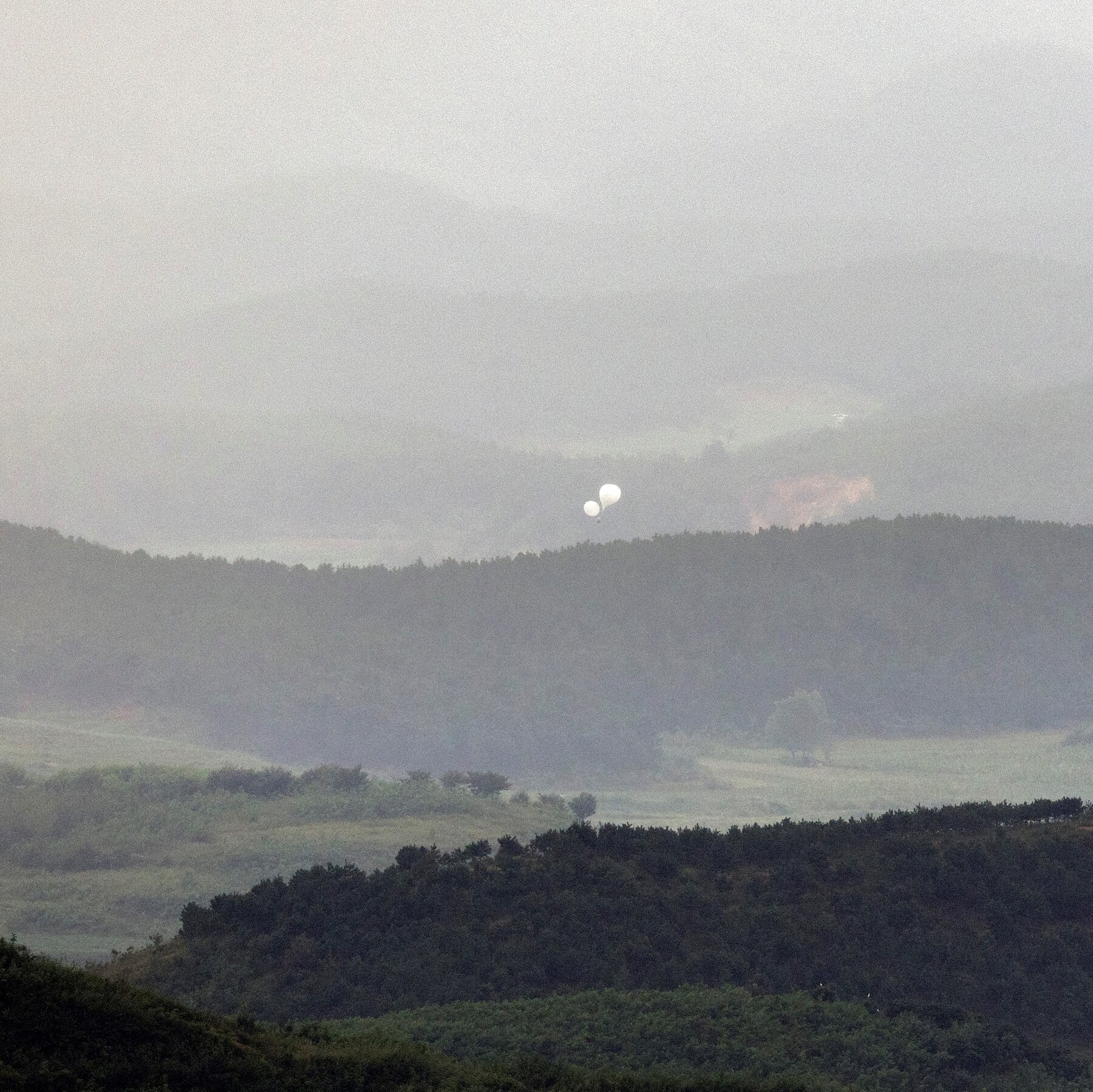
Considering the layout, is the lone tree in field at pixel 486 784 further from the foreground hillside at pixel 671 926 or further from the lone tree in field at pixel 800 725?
the foreground hillside at pixel 671 926

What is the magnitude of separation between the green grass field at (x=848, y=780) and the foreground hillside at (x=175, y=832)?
892 inches

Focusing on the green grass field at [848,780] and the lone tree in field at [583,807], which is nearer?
the lone tree in field at [583,807]

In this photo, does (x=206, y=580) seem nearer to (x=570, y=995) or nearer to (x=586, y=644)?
(x=586, y=644)

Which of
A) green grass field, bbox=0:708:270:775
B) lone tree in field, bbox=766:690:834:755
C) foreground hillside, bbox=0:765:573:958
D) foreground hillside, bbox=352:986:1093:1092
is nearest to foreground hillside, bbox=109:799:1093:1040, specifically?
foreground hillside, bbox=352:986:1093:1092

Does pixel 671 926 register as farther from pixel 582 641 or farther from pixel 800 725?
pixel 582 641

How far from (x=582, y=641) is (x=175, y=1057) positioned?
12644 cm

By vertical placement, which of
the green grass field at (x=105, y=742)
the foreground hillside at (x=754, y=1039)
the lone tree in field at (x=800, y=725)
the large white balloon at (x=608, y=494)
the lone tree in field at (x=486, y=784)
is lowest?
the foreground hillside at (x=754, y=1039)

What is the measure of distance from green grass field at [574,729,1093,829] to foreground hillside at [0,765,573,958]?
74.3 ft

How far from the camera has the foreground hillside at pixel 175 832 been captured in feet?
204

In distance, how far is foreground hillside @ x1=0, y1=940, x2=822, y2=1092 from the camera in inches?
665

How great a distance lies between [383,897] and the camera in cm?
3759

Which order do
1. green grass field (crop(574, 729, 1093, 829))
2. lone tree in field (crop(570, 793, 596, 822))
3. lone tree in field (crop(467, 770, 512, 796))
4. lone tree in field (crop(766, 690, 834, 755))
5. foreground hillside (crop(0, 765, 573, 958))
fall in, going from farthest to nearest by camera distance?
1. lone tree in field (crop(766, 690, 834, 755))
2. green grass field (crop(574, 729, 1093, 829))
3. lone tree in field (crop(467, 770, 512, 796))
4. lone tree in field (crop(570, 793, 596, 822))
5. foreground hillside (crop(0, 765, 573, 958))

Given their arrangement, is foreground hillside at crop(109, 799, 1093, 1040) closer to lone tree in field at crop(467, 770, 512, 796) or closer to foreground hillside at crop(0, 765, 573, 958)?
foreground hillside at crop(0, 765, 573, 958)

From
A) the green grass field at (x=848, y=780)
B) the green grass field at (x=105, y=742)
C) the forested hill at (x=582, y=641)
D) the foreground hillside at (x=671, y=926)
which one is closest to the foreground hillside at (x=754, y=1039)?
the foreground hillside at (x=671, y=926)
